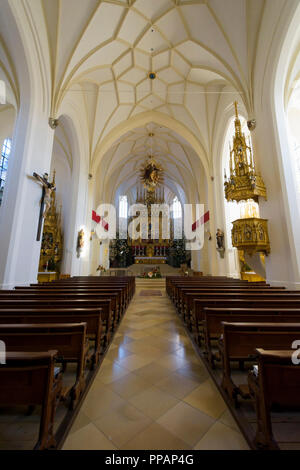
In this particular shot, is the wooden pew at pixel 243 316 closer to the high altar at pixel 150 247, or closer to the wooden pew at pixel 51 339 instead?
the wooden pew at pixel 51 339

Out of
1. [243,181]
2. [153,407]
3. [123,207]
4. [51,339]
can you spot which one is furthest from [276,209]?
[123,207]

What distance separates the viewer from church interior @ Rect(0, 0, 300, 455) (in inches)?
56.4

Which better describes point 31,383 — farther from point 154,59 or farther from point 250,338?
point 154,59

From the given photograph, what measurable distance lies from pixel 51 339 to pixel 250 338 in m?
1.82

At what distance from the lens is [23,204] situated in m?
5.39

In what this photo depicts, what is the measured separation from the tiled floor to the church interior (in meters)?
0.01

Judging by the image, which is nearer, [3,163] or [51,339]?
[51,339]

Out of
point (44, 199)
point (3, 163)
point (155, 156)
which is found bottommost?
point (44, 199)

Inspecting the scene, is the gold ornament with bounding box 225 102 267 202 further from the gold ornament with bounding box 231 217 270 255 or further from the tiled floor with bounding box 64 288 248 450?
the tiled floor with bounding box 64 288 248 450

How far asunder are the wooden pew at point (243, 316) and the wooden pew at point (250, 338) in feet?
1.36

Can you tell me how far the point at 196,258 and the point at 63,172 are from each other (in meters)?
11.0

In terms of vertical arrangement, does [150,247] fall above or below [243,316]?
above

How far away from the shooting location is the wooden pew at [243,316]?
2240 millimetres

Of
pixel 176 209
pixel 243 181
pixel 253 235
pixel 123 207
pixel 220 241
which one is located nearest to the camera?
pixel 253 235
